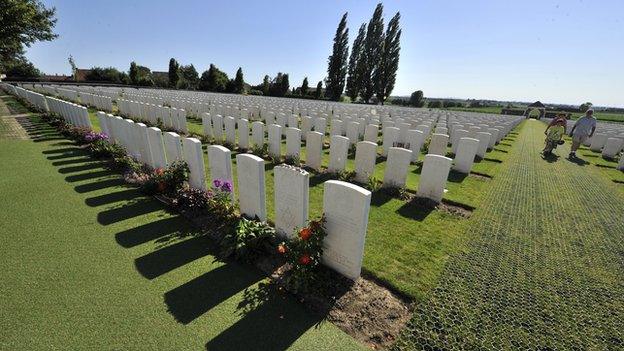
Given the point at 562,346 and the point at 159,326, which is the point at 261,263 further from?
the point at 562,346

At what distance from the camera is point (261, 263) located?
3943mm

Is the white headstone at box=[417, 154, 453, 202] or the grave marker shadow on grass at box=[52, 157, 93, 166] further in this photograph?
the grave marker shadow on grass at box=[52, 157, 93, 166]

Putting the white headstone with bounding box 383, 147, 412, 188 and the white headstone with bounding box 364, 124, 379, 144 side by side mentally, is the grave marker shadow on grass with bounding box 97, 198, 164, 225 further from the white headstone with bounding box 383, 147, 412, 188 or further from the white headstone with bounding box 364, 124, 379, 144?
the white headstone with bounding box 364, 124, 379, 144

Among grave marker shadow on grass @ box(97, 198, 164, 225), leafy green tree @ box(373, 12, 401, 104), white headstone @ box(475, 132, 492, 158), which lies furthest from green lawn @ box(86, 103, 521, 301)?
leafy green tree @ box(373, 12, 401, 104)

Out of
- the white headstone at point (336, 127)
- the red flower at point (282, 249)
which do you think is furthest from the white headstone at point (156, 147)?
the white headstone at point (336, 127)

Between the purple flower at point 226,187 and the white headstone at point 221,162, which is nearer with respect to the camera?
the purple flower at point 226,187

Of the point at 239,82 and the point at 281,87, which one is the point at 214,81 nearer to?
the point at 239,82

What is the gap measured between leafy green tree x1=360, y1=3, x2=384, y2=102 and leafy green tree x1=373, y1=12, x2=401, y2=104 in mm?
596

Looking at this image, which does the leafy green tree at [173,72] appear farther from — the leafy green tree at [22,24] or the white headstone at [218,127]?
the white headstone at [218,127]

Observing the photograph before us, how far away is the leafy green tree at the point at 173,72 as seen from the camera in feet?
184

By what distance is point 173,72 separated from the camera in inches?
2247

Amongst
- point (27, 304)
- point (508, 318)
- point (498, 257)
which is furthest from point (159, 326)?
point (498, 257)

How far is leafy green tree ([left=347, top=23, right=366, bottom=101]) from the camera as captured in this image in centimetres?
4925

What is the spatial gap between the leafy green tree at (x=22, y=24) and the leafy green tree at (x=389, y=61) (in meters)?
40.5
